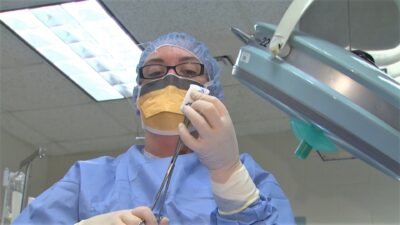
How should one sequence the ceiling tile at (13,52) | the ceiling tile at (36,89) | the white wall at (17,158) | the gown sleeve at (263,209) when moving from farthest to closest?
the white wall at (17,158), the ceiling tile at (36,89), the ceiling tile at (13,52), the gown sleeve at (263,209)

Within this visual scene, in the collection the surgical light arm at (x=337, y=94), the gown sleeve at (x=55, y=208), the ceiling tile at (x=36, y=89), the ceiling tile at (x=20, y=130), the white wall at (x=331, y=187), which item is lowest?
the white wall at (x=331, y=187)

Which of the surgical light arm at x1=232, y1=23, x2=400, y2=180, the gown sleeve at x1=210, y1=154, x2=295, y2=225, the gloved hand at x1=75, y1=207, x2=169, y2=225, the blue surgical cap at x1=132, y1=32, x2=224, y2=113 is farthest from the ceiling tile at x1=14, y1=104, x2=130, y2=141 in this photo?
the surgical light arm at x1=232, y1=23, x2=400, y2=180

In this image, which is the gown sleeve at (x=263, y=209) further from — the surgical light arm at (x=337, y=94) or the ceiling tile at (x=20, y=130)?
the ceiling tile at (x=20, y=130)

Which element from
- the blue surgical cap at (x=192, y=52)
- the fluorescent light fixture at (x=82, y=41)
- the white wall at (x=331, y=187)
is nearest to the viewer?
the blue surgical cap at (x=192, y=52)

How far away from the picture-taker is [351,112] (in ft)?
2.07

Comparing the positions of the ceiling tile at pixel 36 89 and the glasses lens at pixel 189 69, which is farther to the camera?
the ceiling tile at pixel 36 89

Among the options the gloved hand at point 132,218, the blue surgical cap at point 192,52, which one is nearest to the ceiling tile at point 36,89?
the blue surgical cap at point 192,52

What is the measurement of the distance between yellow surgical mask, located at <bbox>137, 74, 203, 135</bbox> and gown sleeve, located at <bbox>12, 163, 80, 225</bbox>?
23cm

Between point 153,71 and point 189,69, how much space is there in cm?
9

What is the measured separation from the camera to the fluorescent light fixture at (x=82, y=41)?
253 centimetres

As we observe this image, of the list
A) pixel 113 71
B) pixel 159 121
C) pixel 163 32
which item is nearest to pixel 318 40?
pixel 159 121

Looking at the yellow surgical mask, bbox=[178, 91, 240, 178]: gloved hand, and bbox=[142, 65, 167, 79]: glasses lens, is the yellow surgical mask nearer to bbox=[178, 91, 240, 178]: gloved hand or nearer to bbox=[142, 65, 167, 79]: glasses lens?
bbox=[142, 65, 167, 79]: glasses lens

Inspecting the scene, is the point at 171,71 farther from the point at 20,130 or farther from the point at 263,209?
the point at 20,130

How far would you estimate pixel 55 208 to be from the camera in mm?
1091
